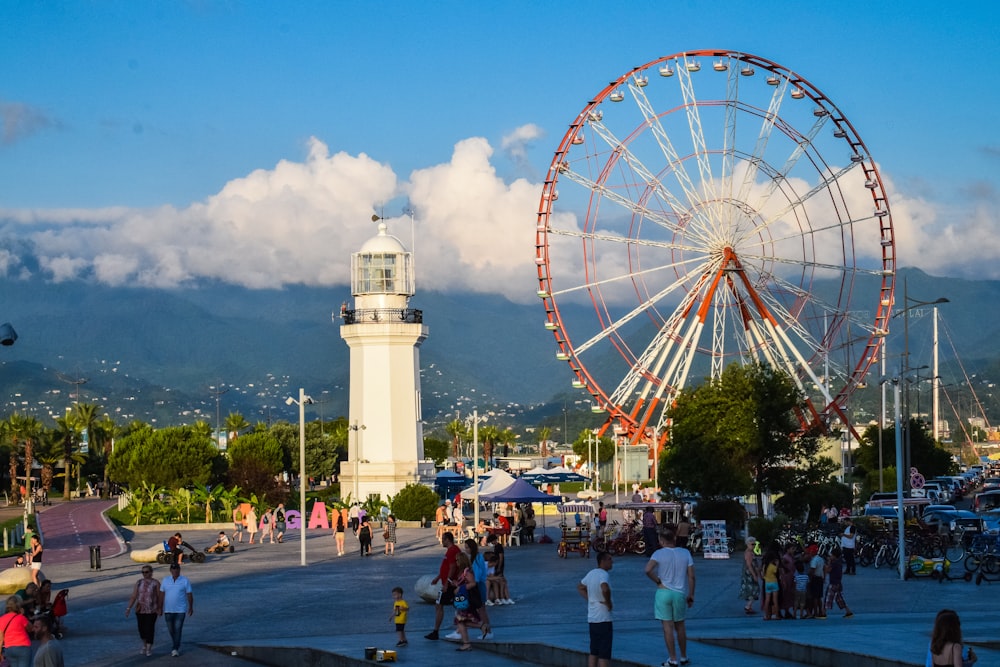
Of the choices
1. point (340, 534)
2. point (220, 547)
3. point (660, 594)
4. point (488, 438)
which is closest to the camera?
point (660, 594)

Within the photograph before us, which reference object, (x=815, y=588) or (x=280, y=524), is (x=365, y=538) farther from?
(x=280, y=524)

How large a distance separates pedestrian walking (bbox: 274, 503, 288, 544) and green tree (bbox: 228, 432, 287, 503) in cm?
219

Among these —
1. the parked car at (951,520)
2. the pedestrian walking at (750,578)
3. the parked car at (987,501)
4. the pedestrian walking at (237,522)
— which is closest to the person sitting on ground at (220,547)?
the pedestrian walking at (237,522)

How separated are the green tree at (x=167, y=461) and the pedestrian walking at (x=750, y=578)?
5626cm

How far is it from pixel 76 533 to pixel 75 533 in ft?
0.38

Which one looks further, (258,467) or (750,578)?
(258,467)

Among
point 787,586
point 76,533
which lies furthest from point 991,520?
point 76,533

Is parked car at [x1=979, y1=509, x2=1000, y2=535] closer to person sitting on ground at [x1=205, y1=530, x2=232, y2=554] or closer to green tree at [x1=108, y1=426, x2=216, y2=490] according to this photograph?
person sitting on ground at [x1=205, y1=530, x2=232, y2=554]

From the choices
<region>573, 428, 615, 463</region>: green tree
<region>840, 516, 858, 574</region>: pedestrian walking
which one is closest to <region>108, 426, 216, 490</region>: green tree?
<region>840, 516, 858, 574</region>: pedestrian walking

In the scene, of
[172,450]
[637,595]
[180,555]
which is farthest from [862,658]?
[172,450]

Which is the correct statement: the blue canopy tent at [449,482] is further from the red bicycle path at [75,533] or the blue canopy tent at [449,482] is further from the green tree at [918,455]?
the green tree at [918,455]

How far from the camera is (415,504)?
60.0m

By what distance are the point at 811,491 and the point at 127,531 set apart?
25780 millimetres

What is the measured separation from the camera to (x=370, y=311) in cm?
7062
